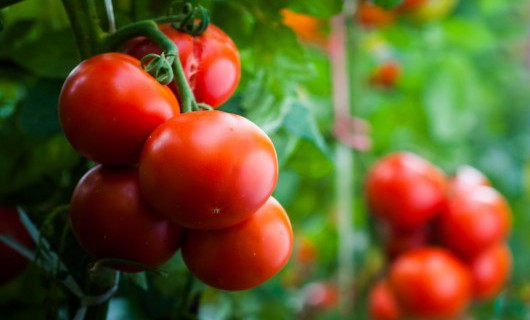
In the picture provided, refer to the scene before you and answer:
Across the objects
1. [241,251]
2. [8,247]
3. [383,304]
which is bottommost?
[383,304]

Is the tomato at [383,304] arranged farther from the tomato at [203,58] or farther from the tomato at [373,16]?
the tomato at [203,58]

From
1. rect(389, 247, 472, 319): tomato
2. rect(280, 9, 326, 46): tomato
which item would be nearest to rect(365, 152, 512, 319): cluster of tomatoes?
rect(389, 247, 472, 319): tomato

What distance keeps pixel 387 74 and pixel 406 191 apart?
1.40 feet

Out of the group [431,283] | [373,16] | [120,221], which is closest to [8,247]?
[120,221]

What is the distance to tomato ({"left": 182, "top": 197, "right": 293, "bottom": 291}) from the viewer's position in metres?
0.32

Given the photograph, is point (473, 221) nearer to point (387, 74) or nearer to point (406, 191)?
point (406, 191)

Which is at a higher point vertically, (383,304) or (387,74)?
(387,74)

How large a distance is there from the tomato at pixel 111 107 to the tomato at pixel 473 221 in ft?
2.04

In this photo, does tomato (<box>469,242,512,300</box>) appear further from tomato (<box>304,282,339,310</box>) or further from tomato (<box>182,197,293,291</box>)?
tomato (<box>182,197,293,291</box>)

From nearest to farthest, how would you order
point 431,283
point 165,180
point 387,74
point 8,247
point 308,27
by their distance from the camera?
1. point 165,180
2. point 8,247
3. point 431,283
4. point 308,27
5. point 387,74

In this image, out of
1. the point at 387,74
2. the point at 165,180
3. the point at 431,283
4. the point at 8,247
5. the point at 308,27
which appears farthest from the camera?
the point at 387,74

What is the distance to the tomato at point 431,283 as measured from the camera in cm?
83

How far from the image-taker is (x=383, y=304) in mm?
935

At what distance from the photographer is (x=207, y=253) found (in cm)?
32
